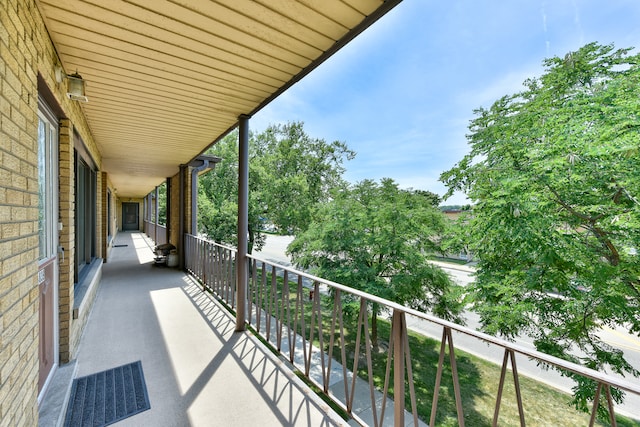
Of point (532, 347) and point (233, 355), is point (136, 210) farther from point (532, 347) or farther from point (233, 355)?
point (532, 347)

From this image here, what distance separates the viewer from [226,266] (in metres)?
3.84

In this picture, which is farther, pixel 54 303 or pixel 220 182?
pixel 220 182

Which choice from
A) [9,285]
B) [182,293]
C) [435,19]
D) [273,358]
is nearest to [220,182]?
[182,293]

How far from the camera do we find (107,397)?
6.46ft

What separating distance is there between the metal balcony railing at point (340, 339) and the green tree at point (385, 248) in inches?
20.4

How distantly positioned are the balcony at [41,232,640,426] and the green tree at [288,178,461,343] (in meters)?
1.49

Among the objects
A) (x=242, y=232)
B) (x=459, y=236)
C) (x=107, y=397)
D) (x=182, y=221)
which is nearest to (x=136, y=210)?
(x=182, y=221)

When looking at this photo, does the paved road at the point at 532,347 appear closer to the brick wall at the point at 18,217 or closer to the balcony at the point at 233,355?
the balcony at the point at 233,355

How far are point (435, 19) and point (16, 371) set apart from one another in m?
10.1

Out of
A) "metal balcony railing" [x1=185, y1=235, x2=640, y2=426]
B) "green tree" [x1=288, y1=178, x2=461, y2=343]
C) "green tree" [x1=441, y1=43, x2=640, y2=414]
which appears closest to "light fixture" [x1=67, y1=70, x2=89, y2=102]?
"metal balcony railing" [x1=185, y1=235, x2=640, y2=426]

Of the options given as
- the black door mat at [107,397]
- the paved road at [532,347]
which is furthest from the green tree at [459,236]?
the black door mat at [107,397]

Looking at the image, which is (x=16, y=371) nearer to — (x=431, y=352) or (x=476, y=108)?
(x=431, y=352)

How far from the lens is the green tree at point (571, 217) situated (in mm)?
3303

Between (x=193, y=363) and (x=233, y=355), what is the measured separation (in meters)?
0.34
